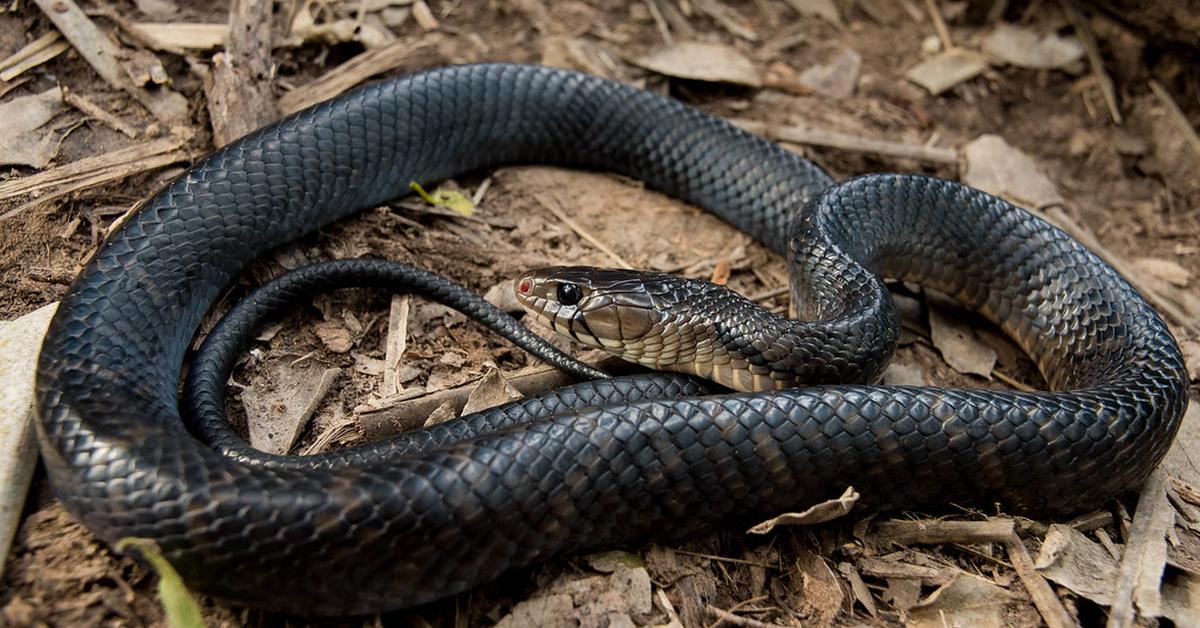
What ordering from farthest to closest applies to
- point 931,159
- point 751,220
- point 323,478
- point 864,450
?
point 931,159, point 751,220, point 864,450, point 323,478

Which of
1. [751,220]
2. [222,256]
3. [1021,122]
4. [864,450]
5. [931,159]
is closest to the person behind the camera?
[864,450]

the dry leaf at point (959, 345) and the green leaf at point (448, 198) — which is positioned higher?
the green leaf at point (448, 198)

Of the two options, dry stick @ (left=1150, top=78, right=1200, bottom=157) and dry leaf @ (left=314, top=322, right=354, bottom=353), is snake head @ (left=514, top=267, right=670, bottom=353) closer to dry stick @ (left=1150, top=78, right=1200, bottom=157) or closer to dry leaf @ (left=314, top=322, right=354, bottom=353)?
dry leaf @ (left=314, top=322, right=354, bottom=353)

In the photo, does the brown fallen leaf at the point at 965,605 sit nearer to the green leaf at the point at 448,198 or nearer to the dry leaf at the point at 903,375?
the dry leaf at the point at 903,375

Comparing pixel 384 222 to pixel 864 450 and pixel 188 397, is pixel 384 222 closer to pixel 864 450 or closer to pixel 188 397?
pixel 188 397

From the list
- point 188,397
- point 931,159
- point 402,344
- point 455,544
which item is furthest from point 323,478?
point 931,159

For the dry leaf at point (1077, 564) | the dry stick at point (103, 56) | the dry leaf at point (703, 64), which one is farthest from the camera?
the dry leaf at point (703, 64)

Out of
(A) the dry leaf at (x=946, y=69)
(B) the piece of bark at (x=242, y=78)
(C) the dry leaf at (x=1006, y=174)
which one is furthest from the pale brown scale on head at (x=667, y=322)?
(A) the dry leaf at (x=946, y=69)
